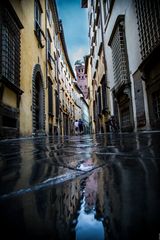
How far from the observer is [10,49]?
4898 mm

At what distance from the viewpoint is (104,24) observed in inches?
375

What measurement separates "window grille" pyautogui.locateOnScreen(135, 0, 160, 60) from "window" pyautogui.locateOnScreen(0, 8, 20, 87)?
11.8 ft

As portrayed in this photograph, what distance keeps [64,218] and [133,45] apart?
6062 mm

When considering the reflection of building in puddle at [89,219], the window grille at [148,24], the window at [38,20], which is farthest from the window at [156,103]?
the window at [38,20]

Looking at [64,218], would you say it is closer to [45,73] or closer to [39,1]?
[45,73]

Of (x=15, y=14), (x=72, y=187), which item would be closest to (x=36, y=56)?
(x=15, y=14)

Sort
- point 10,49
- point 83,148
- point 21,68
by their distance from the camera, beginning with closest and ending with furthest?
1. point 83,148
2. point 10,49
3. point 21,68

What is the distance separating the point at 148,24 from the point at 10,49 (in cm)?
372

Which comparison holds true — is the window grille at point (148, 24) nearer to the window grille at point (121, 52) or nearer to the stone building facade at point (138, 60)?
the stone building facade at point (138, 60)

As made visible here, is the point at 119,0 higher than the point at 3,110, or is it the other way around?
the point at 119,0

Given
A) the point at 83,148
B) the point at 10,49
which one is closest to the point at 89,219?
the point at 83,148

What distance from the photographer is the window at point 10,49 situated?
4.48 m

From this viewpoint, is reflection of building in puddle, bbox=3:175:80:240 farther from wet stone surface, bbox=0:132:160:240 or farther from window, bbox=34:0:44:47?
window, bbox=34:0:44:47

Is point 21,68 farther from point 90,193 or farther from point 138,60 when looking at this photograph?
point 90,193
